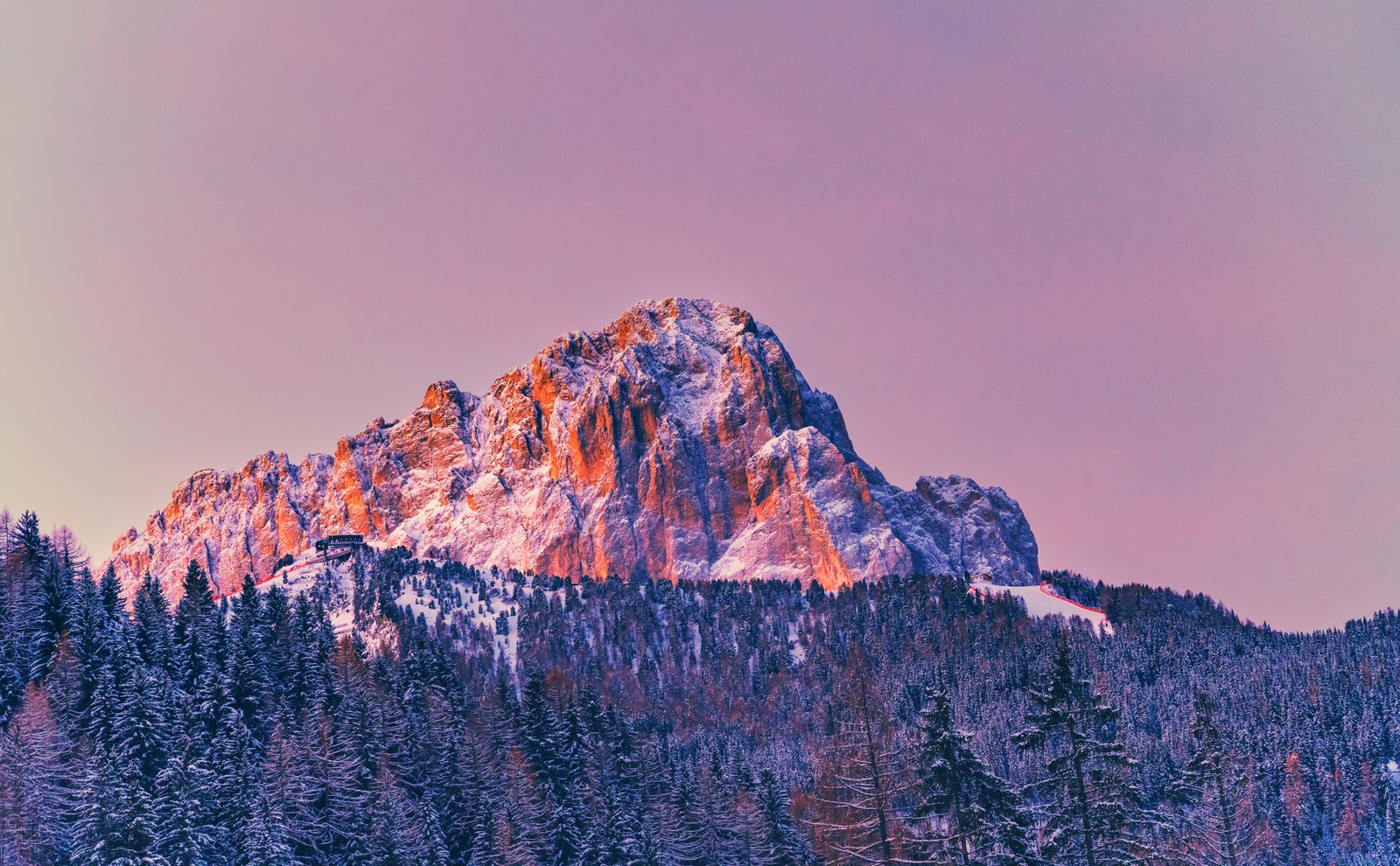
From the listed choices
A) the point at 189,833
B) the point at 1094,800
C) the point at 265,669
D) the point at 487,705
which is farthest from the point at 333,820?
the point at 1094,800

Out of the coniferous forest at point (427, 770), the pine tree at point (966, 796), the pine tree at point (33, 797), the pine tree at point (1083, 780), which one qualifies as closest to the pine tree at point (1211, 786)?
the coniferous forest at point (427, 770)

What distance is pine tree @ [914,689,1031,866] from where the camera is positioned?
181ft

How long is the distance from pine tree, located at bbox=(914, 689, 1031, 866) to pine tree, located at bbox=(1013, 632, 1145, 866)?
7.22 feet

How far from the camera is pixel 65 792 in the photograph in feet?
264

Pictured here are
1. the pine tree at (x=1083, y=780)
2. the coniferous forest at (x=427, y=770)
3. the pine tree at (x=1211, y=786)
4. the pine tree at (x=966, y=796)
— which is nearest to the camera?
the pine tree at (x=1083, y=780)

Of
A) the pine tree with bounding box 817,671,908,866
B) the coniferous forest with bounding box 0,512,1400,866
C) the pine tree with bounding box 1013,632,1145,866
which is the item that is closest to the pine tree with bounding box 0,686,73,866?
the coniferous forest with bounding box 0,512,1400,866

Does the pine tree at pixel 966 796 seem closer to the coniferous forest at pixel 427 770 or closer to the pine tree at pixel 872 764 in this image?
the coniferous forest at pixel 427 770

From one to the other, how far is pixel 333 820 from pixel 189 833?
15044 mm

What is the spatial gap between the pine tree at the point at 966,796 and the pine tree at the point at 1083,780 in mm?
2201

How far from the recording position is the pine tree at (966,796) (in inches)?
2169

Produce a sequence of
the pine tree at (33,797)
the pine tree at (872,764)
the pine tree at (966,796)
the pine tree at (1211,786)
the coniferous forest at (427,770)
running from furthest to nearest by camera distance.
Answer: the pine tree at (33,797) → the pine tree at (1211,786) → the pine tree at (872,764) → the coniferous forest at (427,770) → the pine tree at (966,796)

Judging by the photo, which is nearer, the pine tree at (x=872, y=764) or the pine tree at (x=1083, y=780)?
the pine tree at (x=1083, y=780)

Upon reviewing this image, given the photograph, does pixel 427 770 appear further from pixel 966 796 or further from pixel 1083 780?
pixel 1083 780

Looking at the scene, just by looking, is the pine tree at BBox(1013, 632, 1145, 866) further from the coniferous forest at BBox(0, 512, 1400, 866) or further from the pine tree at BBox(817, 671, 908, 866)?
the pine tree at BBox(817, 671, 908, 866)
